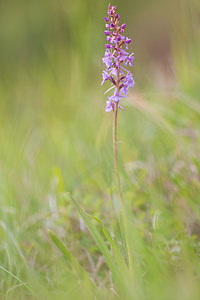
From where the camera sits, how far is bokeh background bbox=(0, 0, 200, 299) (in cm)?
171

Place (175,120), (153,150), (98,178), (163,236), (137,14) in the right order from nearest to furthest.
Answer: (163,236) → (98,178) → (153,150) → (175,120) → (137,14)

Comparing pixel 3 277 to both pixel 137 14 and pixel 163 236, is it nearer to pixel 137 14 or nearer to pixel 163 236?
pixel 163 236

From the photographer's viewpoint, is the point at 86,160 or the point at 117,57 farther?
the point at 86,160

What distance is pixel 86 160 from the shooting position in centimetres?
285

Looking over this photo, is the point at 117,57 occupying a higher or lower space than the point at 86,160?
higher

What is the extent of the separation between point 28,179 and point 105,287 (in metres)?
1.37

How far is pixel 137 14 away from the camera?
1241cm

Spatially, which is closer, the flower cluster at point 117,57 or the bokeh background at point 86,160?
the flower cluster at point 117,57

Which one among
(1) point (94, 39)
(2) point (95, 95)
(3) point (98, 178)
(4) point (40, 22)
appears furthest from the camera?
(4) point (40, 22)

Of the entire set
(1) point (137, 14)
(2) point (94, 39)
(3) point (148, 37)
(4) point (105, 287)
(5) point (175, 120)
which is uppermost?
(1) point (137, 14)

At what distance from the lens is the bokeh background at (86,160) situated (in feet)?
5.60

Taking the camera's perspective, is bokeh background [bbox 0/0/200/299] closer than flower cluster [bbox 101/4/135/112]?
No

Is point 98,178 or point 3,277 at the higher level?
point 98,178

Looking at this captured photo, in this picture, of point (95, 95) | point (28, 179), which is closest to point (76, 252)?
point (28, 179)
